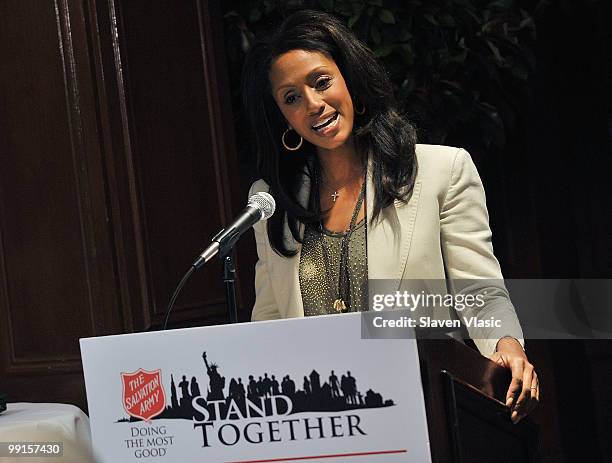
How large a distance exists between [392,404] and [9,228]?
177 centimetres

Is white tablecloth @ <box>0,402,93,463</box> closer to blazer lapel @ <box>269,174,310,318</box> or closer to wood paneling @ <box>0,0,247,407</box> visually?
wood paneling @ <box>0,0,247,407</box>

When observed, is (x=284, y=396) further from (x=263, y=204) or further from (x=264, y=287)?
(x=264, y=287)

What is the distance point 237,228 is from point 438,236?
566mm

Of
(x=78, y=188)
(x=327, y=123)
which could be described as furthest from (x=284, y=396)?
(x=78, y=188)

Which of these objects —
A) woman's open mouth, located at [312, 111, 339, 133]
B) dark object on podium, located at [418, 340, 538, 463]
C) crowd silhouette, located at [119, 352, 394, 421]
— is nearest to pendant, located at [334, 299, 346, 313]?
woman's open mouth, located at [312, 111, 339, 133]

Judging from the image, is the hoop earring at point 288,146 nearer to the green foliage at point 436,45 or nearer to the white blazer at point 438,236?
the white blazer at point 438,236

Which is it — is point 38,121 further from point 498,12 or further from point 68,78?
point 498,12

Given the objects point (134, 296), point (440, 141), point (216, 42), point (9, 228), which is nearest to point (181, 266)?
point (134, 296)

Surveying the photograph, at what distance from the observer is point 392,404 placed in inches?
50.9

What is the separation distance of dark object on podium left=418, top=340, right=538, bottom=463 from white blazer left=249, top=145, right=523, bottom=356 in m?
0.38

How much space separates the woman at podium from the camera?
203cm

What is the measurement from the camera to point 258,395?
1.36 meters

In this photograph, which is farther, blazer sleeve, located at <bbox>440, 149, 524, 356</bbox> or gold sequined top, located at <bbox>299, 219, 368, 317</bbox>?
gold sequined top, located at <bbox>299, 219, 368, 317</bbox>

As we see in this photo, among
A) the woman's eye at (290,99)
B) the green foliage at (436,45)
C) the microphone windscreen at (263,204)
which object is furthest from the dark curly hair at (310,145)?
the green foliage at (436,45)
